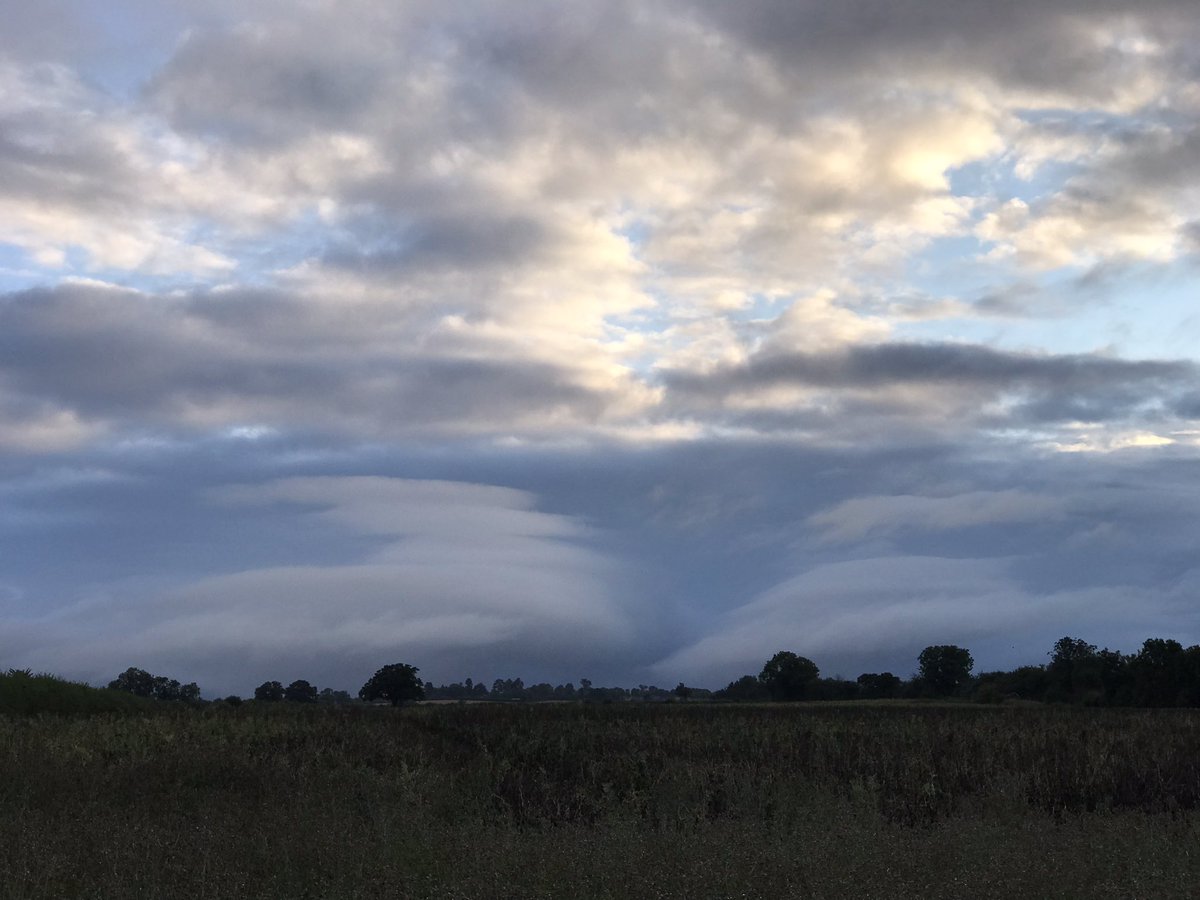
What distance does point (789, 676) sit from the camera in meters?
101

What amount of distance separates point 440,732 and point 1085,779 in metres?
16.5

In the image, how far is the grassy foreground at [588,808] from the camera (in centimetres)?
929

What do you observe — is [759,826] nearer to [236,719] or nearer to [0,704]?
[236,719]

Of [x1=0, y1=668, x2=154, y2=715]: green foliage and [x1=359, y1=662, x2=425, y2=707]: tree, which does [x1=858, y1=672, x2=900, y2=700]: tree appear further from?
[x1=0, y1=668, x2=154, y2=715]: green foliage

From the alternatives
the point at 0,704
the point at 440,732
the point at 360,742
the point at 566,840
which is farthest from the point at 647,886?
the point at 0,704

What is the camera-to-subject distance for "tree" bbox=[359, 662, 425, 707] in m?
66.7

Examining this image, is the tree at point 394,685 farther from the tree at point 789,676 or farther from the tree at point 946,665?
the tree at point 946,665

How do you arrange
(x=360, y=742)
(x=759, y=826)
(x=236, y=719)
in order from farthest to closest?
(x=236, y=719), (x=360, y=742), (x=759, y=826)

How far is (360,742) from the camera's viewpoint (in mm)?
23344

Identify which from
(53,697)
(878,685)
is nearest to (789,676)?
(878,685)

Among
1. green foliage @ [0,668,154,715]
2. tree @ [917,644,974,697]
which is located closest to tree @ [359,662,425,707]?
green foliage @ [0,668,154,715]

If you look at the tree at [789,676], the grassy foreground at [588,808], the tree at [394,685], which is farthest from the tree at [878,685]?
the grassy foreground at [588,808]

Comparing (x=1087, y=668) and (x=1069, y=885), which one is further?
(x=1087, y=668)

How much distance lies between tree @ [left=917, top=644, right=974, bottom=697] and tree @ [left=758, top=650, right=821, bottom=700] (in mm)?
15040
